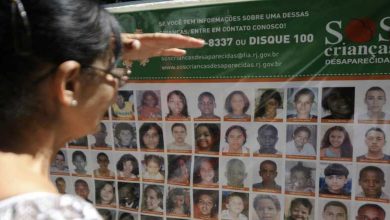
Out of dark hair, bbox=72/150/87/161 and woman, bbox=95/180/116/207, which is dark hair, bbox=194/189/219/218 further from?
dark hair, bbox=72/150/87/161

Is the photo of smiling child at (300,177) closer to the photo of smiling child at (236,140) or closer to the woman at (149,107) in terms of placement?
the photo of smiling child at (236,140)

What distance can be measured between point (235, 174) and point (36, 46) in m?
1.26

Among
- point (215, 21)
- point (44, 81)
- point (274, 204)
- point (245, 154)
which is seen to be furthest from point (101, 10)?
point (274, 204)

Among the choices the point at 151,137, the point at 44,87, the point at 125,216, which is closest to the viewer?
the point at 44,87

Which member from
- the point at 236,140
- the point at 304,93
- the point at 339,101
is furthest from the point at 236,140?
the point at 339,101

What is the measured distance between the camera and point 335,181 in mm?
1684

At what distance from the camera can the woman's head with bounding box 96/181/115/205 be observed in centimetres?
217

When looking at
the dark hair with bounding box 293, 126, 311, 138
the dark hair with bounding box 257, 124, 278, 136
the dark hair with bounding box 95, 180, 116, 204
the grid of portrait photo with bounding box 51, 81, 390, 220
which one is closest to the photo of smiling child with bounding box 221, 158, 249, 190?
the grid of portrait photo with bounding box 51, 81, 390, 220

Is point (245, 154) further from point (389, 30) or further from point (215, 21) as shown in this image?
point (389, 30)

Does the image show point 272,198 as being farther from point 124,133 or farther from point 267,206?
point 124,133

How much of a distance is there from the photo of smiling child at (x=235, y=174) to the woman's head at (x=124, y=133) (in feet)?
1.59

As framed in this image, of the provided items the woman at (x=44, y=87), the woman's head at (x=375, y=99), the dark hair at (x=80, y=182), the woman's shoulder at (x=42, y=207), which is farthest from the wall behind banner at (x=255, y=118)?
the woman's shoulder at (x=42, y=207)

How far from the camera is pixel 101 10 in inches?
34.7

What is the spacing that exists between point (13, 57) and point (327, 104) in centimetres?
123
